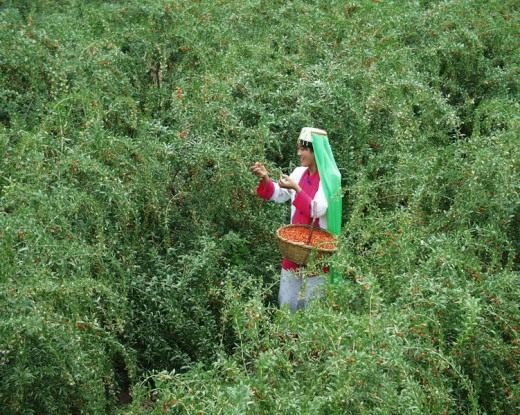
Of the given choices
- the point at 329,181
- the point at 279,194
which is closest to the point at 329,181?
the point at 329,181

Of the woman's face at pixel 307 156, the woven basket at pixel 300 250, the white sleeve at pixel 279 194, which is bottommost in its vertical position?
the woven basket at pixel 300 250

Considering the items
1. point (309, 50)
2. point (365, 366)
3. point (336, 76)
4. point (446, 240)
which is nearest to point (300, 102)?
point (336, 76)

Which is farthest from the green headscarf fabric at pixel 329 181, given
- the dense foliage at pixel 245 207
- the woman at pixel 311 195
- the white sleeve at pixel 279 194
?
the white sleeve at pixel 279 194

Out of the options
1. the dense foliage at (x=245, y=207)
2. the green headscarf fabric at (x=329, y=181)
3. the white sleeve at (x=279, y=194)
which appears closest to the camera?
the dense foliage at (x=245, y=207)

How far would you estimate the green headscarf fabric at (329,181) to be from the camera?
473 centimetres

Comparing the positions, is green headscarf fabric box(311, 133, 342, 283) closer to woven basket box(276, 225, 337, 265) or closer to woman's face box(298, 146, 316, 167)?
woman's face box(298, 146, 316, 167)

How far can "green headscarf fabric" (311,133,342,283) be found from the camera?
186 inches

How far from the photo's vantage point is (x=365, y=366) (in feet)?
10.9

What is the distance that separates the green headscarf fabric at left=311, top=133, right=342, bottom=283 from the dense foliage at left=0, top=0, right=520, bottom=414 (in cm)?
13

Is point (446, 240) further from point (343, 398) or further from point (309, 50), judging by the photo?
point (309, 50)

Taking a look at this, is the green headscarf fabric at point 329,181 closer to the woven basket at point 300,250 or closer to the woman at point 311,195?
the woman at point 311,195

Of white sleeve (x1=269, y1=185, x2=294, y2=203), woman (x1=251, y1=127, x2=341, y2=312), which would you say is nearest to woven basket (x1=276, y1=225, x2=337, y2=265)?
woman (x1=251, y1=127, x2=341, y2=312)

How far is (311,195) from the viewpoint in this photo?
482cm

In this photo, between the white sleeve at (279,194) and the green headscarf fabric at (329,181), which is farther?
the white sleeve at (279,194)
